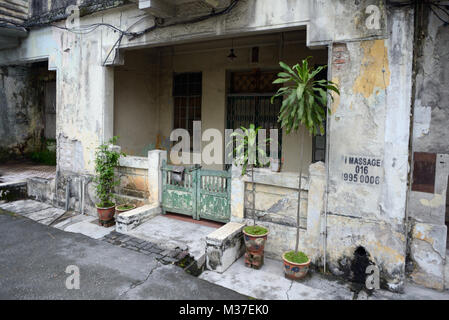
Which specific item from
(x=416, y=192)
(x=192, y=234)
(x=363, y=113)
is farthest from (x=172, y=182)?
(x=416, y=192)

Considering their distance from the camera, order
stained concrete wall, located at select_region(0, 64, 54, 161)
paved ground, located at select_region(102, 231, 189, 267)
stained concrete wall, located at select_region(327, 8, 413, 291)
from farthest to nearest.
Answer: stained concrete wall, located at select_region(0, 64, 54, 161)
paved ground, located at select_region(102, 231, 189, 267)
stained concrete wall, located at select_region(327, 8, 413, 291)

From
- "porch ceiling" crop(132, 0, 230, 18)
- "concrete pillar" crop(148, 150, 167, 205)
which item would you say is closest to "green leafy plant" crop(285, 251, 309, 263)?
"concrete pillar" crop(148, 150, 167, 205)

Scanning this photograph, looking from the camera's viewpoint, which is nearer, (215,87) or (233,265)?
(233,265)

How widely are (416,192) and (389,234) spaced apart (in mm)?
711

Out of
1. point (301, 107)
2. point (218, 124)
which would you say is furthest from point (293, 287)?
point (218, 124)

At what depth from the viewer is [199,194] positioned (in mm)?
6309

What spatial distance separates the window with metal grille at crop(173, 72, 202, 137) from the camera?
939 centimetres

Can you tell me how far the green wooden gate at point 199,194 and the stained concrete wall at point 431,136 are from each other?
9.85ft

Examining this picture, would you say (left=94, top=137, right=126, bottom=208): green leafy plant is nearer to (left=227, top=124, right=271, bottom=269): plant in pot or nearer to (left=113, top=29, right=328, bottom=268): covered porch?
A: (left=113, top=29, right=328, bottom=268): covered porch

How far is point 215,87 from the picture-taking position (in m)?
8.88

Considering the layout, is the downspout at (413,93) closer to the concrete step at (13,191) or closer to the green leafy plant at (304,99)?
the green leafy plant at (304,99)

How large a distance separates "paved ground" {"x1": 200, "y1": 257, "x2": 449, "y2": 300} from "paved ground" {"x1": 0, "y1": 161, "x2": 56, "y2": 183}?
21.4ft

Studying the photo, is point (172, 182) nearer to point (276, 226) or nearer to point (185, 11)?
point (276, 226)

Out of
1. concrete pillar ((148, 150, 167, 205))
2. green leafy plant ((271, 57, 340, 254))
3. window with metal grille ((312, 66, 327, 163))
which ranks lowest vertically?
concrete pillar ((148, 150, 167, 205))
